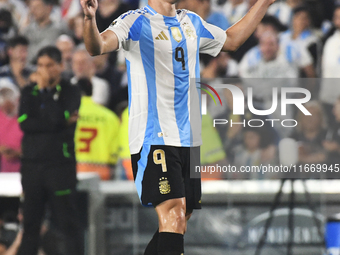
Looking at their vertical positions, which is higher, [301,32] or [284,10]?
[284,10]

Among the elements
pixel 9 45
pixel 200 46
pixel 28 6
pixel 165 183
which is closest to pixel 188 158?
pixel 165 183

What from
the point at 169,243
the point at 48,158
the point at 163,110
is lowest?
the point at 169,243

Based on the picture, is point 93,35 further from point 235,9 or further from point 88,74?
point 235,9

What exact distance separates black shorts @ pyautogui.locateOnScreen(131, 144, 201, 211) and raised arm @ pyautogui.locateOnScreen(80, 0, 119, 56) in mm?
621

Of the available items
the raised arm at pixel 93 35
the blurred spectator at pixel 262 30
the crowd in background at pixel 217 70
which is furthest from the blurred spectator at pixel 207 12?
the raised arm at pixel 93 35

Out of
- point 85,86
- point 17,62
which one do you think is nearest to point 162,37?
point 85,86

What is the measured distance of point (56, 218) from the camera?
15.5ft

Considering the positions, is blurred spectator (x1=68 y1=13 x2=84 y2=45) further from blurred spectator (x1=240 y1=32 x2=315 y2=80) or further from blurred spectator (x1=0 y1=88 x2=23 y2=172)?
blurred spectator (x1=240 y1=32 x2=315 y2=80)

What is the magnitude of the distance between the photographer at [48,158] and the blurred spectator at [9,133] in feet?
1.32

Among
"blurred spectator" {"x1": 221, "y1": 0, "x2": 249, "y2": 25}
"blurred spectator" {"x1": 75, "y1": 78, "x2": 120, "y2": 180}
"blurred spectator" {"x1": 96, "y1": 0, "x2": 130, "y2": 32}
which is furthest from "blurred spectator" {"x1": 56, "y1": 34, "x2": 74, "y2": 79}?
"blurred spectator" {"x1": 221, "y1": 0, "x2": 249, "y2": 25}

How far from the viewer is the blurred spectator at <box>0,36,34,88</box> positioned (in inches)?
229

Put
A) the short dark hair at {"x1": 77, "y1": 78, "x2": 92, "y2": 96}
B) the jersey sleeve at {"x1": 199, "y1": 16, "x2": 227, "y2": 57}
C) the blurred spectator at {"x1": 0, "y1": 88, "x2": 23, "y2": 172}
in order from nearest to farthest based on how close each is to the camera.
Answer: the jersey sleeve at {"x1": 199, "y1": 16, "x2": 227, "y2": 57} → the blurred spectator at {"x1": 0, "y1": 88, "x2": 23, "y2": 172} → the short dark hair at {"x1": 77, "y1": 78, "x2": 92, "y2": 96}

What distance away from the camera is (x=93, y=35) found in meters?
2.44

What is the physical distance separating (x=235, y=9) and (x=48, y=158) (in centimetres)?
277
